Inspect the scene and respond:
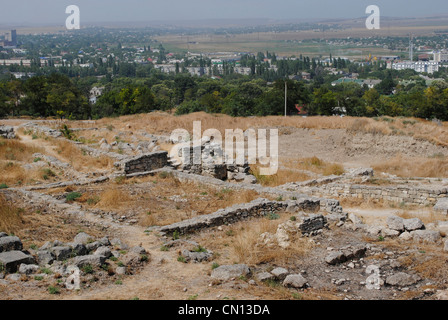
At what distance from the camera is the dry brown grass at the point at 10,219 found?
30.5 ft

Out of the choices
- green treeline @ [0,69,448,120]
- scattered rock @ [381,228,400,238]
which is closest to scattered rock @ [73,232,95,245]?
scattered rock @ [381,228,400,238]

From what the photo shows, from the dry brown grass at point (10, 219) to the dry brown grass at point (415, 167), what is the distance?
1394cm

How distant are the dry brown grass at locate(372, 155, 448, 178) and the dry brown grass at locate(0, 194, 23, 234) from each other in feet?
45.7

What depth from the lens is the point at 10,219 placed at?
380 inches

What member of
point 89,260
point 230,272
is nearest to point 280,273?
point 230,272

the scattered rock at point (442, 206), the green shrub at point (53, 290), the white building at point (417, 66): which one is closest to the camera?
the green shrub at point (53, 290)

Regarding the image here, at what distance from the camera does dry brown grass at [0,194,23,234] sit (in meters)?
9.29

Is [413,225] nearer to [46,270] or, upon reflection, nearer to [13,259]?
[46,270]

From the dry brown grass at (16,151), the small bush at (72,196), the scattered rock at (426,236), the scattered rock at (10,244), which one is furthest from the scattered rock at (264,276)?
the dry brown grass at (16,151)

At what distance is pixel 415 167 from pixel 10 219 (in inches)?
630

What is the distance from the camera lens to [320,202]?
475 inches

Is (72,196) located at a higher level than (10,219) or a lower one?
lower

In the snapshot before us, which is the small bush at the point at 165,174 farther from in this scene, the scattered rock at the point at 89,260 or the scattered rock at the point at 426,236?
the scattered rock at the point at 426,236

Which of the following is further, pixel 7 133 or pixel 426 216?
pixel 7 133
